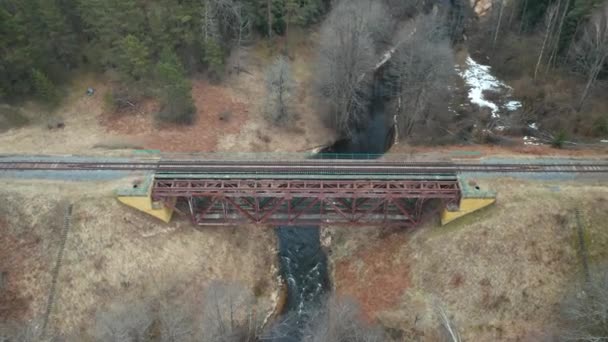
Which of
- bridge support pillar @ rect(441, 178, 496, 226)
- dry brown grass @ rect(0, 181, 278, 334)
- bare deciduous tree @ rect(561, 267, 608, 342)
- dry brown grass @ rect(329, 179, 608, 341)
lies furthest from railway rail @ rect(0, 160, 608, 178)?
bare deciduous tree @ rect(561, 267, 608, 342)

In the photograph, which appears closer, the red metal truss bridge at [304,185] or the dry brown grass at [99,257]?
the dry brown grass at [99,257]

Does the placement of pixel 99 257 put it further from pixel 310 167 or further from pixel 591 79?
pixel 591 79

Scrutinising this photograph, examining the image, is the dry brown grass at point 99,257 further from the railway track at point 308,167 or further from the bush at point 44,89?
the bush at point 44,89

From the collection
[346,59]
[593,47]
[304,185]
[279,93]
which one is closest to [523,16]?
[593,47]

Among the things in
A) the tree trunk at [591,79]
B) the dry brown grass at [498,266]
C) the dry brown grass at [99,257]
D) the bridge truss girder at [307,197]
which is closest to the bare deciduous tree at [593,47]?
the tree trunk at [591,79]

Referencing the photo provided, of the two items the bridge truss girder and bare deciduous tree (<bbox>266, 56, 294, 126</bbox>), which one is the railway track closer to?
the bridge truss girder

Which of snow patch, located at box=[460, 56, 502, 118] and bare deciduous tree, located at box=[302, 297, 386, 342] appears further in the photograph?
snow patch, located at box=[460, 56, 502, 118]

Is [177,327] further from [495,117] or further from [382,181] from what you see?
[495,117]
